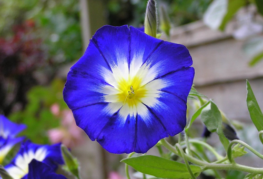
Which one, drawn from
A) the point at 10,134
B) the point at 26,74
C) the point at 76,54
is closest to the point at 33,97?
the point at 26,74

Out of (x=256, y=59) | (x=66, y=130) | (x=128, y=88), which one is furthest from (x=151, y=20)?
(x=66, y=130)

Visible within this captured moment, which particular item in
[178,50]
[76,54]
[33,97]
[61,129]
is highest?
[178,50]

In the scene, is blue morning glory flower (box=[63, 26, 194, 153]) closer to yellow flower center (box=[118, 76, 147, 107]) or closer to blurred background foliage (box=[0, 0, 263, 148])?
yellow flower center (box=[118, 76, 147, 107])

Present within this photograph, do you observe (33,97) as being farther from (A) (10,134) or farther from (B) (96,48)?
(B) (96,48)

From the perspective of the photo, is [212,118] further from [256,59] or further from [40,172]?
[256,59]

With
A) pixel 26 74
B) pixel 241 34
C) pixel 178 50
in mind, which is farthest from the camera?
pixel 26 74
